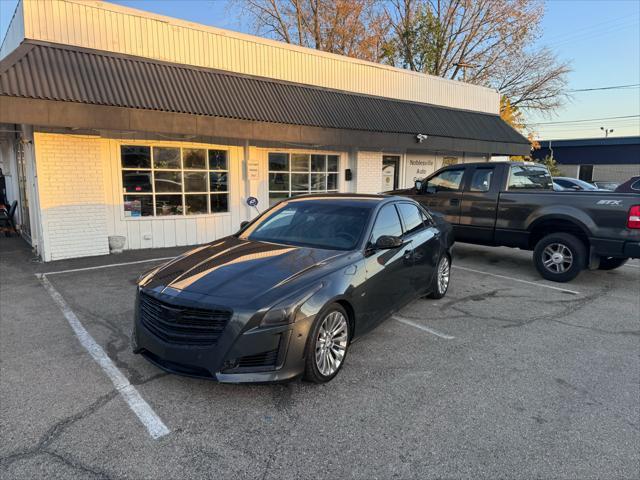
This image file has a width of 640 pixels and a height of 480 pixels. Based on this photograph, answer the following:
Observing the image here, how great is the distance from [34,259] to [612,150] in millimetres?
48298

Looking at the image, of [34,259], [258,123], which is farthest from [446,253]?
[34,259]

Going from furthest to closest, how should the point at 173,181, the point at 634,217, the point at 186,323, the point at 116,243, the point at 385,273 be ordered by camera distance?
the point at 173,181, the point at 116,243, the point at 634,217, the point at 385,273, the point at 186,323

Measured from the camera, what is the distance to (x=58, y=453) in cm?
269

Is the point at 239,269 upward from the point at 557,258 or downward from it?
upward

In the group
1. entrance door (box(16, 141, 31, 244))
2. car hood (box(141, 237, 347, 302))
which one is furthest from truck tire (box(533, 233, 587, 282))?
entrance door (box(16, 141, 31, 244))

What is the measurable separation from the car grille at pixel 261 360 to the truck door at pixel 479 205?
6249 millimetres

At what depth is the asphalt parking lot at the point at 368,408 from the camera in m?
2.62

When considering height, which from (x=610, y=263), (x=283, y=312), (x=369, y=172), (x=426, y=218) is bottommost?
(x=610, y=263)

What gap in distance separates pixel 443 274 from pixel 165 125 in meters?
6.04

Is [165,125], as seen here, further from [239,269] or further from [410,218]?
[239,269]

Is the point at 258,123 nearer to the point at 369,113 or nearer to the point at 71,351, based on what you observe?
the point at 369,113

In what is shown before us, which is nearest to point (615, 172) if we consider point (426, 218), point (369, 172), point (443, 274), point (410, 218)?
point (369, 172)

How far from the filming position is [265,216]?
5145 mm

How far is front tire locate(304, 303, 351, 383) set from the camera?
3.31 meters
